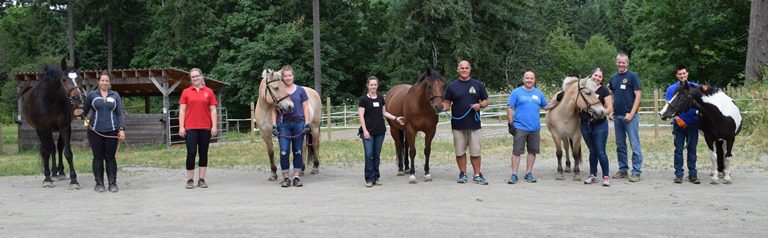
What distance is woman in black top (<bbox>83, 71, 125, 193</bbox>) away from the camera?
8250 mm

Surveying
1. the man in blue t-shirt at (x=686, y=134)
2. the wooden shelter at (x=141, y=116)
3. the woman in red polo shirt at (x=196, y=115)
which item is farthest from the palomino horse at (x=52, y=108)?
the wooden shelter at (x=141, y=116)

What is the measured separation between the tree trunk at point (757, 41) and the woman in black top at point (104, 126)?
59.2 feet

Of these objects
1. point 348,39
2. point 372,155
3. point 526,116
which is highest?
point 348,39

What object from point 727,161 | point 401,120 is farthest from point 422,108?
point 727,161

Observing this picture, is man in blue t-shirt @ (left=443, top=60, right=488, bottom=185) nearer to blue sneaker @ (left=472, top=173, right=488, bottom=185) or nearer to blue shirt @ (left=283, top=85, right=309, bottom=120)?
blue sneaker @ (left=472, top=173, right=488, bottom=185)

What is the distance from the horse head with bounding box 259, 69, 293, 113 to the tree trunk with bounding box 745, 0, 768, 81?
16.2m

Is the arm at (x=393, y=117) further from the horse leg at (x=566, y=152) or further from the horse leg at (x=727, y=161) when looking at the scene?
the horse leg at (x=727, y=161)

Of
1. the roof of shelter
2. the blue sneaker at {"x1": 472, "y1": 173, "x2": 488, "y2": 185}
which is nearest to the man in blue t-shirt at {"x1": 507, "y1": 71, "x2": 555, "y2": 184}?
the blue sneaker at {"x1": 472, "y1": 173, "x2": 488, "y2": 185}

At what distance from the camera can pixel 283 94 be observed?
337 inches

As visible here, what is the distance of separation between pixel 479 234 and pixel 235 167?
23.4ft

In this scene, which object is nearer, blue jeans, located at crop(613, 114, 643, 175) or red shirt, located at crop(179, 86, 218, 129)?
red shirt, located at crop(179, 86, 218, 129)

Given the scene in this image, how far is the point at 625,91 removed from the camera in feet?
28.5

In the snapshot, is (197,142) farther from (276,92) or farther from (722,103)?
(722,103)

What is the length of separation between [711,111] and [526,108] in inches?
91.4
